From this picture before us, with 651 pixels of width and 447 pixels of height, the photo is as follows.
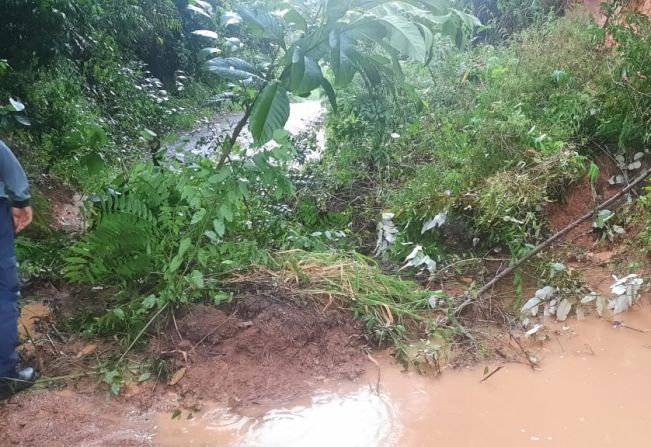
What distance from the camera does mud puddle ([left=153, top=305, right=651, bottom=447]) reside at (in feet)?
7.00

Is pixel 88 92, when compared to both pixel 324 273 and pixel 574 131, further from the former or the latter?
pixel 574 131

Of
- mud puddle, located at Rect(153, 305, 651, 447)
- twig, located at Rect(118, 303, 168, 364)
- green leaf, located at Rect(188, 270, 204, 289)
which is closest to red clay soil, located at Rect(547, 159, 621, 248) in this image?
mud puddle, located at Rect(153, 305, 651, 447)

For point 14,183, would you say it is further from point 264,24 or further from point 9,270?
point 264,24

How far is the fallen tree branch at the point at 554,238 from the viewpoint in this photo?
10.4 feet

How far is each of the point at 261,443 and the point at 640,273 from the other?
228 cm

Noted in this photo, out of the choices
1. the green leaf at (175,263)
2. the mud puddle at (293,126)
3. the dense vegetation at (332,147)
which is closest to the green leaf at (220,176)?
the dense vegetation at (332,147)

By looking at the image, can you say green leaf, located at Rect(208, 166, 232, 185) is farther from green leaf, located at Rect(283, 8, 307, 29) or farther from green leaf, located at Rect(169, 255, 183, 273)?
green leaf, located at Rect(283, 8, 307, 29)

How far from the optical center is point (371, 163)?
4.97 metres

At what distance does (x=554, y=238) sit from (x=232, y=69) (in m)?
2.22

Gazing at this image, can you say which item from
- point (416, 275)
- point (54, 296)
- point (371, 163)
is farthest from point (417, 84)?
point (54, 296)

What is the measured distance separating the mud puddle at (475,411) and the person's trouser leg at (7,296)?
2.56 ft

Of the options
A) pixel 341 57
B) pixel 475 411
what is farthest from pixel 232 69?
pixel 475 411

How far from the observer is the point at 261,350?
265 centimetres

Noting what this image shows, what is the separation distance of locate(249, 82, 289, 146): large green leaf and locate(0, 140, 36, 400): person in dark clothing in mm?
1126
